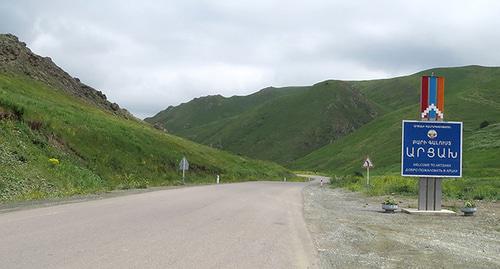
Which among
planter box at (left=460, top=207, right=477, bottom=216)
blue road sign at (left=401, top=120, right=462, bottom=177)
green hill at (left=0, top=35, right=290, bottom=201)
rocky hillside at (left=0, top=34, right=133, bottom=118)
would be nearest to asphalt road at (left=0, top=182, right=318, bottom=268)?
planter box at (left=460, top=207, right=477, bottom=216)

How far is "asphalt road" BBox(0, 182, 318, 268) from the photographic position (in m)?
8.70

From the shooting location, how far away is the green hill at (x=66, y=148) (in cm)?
2928

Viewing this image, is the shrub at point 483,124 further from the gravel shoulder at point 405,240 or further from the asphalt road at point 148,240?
the asphalt road at point 148,240

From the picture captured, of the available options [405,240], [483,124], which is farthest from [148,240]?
[483,124]

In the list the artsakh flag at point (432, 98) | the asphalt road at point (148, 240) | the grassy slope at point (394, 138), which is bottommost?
the asphalt road at point (148, 240)

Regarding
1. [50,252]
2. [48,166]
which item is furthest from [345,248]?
[48,166]

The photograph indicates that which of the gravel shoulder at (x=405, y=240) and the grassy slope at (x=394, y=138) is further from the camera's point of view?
the grassy slope at (x=394, y=138)

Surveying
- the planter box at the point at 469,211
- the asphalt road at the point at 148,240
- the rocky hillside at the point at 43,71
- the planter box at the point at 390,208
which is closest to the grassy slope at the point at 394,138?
the rocky hillside at the point at 43,71

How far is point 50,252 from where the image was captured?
9.09 meters

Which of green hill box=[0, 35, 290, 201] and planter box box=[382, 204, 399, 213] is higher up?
green hill box=[0, 35, 290, 201]

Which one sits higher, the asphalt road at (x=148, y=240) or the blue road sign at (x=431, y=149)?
the blue road sign at (x=431, y=149)

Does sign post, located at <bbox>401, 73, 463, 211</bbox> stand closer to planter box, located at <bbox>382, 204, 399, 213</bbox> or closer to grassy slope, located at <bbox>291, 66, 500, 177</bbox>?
planter box, located at <bbox>382, 204, 399, 213</bbox>

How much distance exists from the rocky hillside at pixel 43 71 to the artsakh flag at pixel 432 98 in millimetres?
64424

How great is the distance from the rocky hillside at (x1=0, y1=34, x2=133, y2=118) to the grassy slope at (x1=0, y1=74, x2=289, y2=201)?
18.1 feet
